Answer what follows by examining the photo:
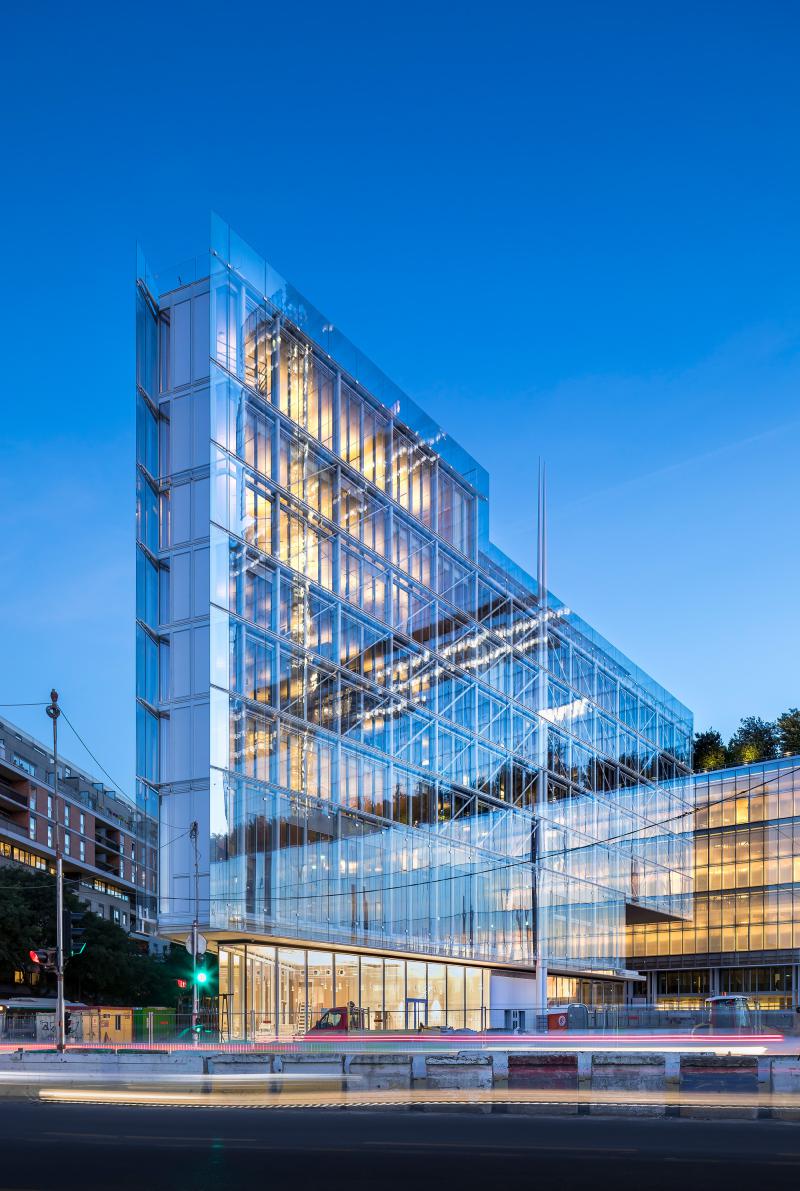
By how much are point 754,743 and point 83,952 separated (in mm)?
69606

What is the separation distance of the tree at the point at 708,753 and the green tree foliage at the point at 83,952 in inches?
2166

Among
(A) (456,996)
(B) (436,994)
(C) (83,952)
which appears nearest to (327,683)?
(B) (436,994)

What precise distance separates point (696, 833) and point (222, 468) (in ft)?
190

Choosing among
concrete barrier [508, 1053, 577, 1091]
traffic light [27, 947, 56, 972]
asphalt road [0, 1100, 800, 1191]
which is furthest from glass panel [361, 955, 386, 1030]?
asphalt road [0, 1100, 800, 1191]

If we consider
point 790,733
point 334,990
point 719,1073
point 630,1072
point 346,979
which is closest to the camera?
point 719,1073

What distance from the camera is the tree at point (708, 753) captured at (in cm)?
12938

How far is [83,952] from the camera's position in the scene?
8950 cm

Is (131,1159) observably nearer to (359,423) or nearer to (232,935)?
(232,935)

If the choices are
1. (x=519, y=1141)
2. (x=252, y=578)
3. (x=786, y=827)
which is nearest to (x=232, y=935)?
(x=252, y=578)

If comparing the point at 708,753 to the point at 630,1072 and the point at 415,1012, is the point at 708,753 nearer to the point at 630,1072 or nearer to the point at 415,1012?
the point at 415,1012

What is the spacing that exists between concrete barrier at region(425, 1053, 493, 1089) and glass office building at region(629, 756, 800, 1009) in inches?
2486

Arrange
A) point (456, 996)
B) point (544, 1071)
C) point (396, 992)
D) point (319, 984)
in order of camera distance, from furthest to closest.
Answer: point (456, 996) < point (396, 992) < point (319, 984) < point (544, 1071)

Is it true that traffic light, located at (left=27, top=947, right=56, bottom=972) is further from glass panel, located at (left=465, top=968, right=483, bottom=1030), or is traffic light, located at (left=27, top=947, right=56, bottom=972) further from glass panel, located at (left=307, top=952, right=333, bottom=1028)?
glass panel, located at (left=465, top=968, right=483, bottom=1030)

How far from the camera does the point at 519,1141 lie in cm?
1814
